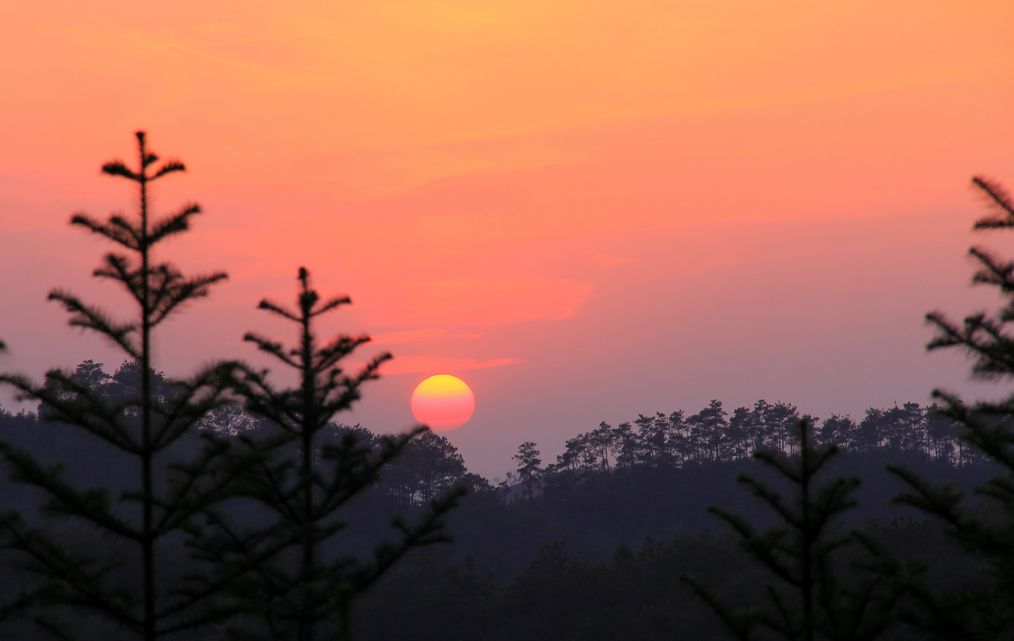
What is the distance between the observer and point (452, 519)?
397 ft

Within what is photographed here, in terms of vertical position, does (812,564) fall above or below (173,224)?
below

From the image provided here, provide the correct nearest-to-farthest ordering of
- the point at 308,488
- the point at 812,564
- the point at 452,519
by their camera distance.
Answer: the point at 812,564 → the point at 308,488 → the point at 452,519

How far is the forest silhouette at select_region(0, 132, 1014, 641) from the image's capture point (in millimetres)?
13164

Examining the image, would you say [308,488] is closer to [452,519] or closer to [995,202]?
[995,202]

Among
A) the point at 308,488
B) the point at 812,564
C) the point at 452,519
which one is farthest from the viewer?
the point at 452,519

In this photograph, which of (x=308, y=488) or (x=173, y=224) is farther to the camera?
(x=308, y=488)

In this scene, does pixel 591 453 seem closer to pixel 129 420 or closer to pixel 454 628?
pixel 129 420

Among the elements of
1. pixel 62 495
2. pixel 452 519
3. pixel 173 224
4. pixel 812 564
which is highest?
pixel 452 519

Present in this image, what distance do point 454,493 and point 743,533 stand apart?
6418mm

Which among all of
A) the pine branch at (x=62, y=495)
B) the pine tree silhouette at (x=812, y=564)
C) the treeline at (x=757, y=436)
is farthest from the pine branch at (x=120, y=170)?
the treeline at (x=757, y=436)

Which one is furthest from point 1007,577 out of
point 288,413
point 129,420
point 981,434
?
point 129,420

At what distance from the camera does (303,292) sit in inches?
723

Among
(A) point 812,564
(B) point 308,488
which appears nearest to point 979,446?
(A) point 812,564

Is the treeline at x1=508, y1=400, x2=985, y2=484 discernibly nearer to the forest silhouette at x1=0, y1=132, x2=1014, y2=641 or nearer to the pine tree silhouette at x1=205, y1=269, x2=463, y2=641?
the forest silhouette at x1=0, y1=132, x2=1014, y2=641
